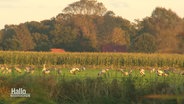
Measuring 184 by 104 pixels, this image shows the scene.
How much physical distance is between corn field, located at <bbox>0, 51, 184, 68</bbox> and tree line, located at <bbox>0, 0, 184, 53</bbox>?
1038 centimetres

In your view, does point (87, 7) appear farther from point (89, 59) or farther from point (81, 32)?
point (89, 59)

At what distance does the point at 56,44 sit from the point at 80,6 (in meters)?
20.3

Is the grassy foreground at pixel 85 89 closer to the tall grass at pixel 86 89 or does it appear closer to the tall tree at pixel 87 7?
the tall grass at pixel 86 89

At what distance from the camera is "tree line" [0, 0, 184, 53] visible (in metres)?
Result: 63.9

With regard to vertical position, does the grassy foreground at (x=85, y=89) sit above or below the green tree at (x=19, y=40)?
below

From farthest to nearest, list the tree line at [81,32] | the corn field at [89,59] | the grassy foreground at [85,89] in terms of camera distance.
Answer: the tree line at [81,32] < the corn field at [89,59] < the grassy foreground at [85,89]

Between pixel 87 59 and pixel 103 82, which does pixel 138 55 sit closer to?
pixel 87 59

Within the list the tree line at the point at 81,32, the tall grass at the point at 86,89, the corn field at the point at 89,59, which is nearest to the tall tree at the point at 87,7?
the tree line at the point at 81,32

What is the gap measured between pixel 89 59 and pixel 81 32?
1154 inches

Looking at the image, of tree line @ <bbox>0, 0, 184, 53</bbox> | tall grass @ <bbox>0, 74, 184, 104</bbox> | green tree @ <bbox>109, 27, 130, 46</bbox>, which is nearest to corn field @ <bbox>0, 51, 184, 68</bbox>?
tree line @ <bbox>0, 0, 184, 53</bbox>

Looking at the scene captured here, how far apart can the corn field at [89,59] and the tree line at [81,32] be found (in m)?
10.4

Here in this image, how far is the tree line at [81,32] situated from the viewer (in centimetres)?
6391

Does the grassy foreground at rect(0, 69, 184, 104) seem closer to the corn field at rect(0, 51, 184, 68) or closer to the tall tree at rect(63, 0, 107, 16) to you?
the corn field at rect(0, 51, 184, 68)

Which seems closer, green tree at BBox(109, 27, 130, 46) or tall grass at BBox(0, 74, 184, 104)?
tall grass at BBox(0, 74, 184, 104)
